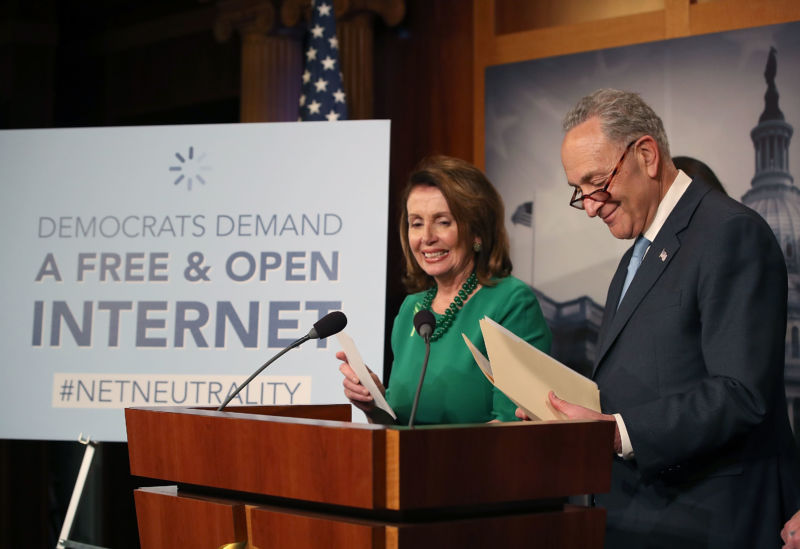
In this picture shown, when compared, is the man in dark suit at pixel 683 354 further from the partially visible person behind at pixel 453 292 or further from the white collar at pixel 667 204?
the partially visible person behind at pixel 453 292

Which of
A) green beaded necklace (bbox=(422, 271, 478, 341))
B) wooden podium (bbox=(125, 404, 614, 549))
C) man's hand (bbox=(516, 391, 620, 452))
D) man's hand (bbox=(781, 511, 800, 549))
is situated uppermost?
green beaded necklace (bbox=(422, 271, 478, 341))

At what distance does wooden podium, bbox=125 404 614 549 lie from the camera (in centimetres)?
125

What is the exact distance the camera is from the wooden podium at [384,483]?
125cm

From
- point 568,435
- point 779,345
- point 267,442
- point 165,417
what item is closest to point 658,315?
point 779,345

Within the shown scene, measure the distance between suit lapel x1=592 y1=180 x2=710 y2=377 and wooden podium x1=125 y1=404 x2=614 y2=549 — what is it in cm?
53

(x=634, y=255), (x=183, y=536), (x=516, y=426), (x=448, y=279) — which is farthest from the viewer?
(x=448, y=279)

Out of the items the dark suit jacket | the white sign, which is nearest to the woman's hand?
the dark suit jacket

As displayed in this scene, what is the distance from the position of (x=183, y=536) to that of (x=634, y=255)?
1187 millimetres

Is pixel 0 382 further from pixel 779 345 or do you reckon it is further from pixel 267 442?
pixel 779 345

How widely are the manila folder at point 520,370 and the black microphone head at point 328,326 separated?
1.49 ft

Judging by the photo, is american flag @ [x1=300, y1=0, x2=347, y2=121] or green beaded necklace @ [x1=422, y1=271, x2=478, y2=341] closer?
green beaded necklace @ [x1=422, y1=271, x2=478, y2=341]

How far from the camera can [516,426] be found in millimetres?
1342

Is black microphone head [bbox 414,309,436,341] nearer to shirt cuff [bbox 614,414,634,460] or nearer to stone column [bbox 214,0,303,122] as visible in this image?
shirt cuff [bbox 614,414,634,460]

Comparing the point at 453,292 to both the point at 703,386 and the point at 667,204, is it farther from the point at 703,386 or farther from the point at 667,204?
the point at 703,386
